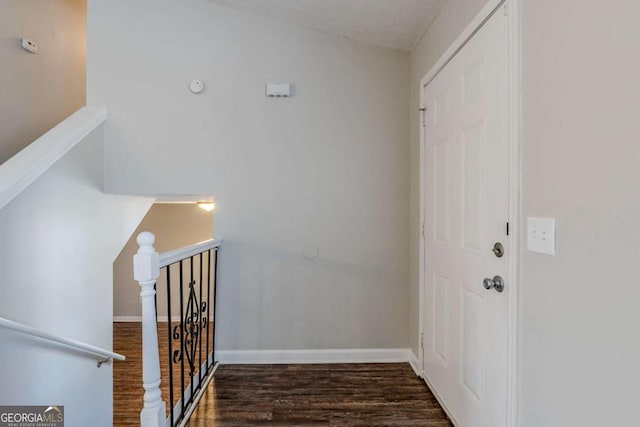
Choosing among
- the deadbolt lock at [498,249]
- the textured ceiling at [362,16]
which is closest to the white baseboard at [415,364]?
the deadbolt lock at [498,249]

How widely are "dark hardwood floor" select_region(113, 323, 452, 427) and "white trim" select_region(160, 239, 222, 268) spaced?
37.3 inches

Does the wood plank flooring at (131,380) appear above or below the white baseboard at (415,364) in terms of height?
below

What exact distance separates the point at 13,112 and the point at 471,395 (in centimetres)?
390

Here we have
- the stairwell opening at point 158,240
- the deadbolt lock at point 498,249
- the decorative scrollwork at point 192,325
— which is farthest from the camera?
the stairwell opening at point 158,240

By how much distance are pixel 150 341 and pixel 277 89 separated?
1.89 meters

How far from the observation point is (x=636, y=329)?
0.76 meters

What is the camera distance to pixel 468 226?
5.21 feet

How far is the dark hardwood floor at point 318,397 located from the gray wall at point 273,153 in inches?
8.7

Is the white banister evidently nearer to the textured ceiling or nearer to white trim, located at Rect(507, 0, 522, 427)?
white trim, located at Rect(507, 0, 522, 427)

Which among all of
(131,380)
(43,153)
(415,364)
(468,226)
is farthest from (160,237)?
(468,226)

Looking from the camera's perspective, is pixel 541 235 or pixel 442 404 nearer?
pixel 541 235

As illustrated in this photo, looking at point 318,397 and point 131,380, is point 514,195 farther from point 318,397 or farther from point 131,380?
point 131,380

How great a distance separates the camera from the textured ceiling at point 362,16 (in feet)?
6.53

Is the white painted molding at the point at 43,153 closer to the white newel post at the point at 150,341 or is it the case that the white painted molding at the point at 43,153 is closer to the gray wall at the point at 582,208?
the white newel post at the point at 150,341
